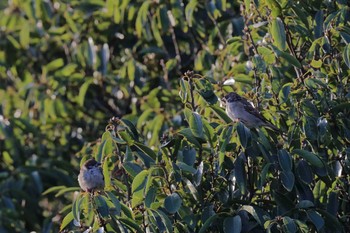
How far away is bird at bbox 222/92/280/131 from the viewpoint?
5.07 meters

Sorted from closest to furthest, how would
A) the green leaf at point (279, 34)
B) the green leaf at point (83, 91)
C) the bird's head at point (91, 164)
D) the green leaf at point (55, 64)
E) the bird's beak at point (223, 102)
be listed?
1. the green leaf at point (279, 34)
2. the bird's beak at point (223, 102)
3. the bird's head at point (91, 164)
4. the green leaf at point (83, 91)
5. the green leaf at point (55, 64)

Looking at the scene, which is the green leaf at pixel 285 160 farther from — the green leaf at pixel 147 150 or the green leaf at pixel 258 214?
the green leaf at pixel 147 150

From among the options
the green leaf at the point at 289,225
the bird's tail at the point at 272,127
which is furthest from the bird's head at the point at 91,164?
the green leaf at the point at 289,225

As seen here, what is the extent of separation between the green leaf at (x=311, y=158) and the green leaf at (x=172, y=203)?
0.59 metres

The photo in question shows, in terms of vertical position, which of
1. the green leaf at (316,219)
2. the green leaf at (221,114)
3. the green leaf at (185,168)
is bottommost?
the green leaf at (316,219)

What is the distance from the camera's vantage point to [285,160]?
4.65m

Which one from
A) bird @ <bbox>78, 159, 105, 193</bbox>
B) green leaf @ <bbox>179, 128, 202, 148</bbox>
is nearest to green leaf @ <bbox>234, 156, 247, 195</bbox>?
green leaf @ <bbox>179, 128, 202, 148</bbox>

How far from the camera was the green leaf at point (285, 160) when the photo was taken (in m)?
4.64

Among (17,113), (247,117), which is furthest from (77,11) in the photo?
(247,117)

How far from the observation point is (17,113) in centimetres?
865

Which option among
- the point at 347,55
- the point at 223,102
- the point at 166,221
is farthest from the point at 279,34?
the point at 166,221

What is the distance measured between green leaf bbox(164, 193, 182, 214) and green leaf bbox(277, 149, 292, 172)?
0.49m

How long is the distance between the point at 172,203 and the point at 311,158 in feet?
2.17

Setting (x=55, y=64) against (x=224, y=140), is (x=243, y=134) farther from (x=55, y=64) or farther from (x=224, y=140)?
(x=55, y=64)
